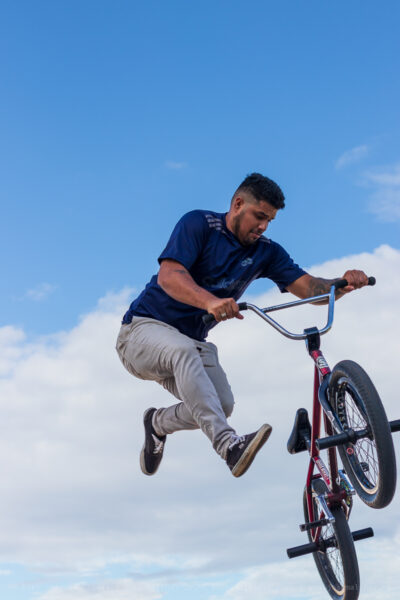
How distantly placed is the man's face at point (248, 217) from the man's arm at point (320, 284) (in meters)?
0.78

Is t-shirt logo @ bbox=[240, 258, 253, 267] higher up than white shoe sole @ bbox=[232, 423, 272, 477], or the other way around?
t-shirt logo @ bbox=[240, 258, 253, 267]

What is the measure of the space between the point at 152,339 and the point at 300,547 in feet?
6.37

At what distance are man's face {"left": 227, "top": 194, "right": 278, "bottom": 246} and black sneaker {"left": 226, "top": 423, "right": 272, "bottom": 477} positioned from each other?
166 cm

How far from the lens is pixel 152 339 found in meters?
5.60

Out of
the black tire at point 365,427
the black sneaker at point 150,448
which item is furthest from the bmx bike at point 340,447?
the black sneaker at point 150,448

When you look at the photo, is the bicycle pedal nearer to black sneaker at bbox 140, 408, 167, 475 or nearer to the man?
the man

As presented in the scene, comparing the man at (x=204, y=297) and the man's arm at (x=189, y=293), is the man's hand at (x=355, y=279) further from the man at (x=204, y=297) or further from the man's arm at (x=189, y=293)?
the man's arm at (x=189, y=293)

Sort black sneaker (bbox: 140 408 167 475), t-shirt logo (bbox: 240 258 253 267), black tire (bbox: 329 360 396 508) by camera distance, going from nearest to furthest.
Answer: black tire (bbox: 329 360 396 508) < t-shirt logo (bbox: 240 258 253 267) < black sneaker (bbox: 140 408 167 475)

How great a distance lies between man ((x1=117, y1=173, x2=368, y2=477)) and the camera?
5270 millimetres

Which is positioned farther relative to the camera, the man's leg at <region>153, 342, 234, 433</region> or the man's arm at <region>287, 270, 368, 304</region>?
the man's leg at <region>153, 342, 234, 433</region>

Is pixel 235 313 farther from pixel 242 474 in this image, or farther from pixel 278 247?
pixel 278 247

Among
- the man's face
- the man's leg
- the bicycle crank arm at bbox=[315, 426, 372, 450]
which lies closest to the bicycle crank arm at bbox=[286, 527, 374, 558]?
the bicycle crank arm at bbox=[315, 426, 372, 450]

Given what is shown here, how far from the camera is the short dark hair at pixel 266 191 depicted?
5609 mm

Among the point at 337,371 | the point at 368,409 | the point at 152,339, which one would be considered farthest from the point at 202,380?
the point at 368,409
